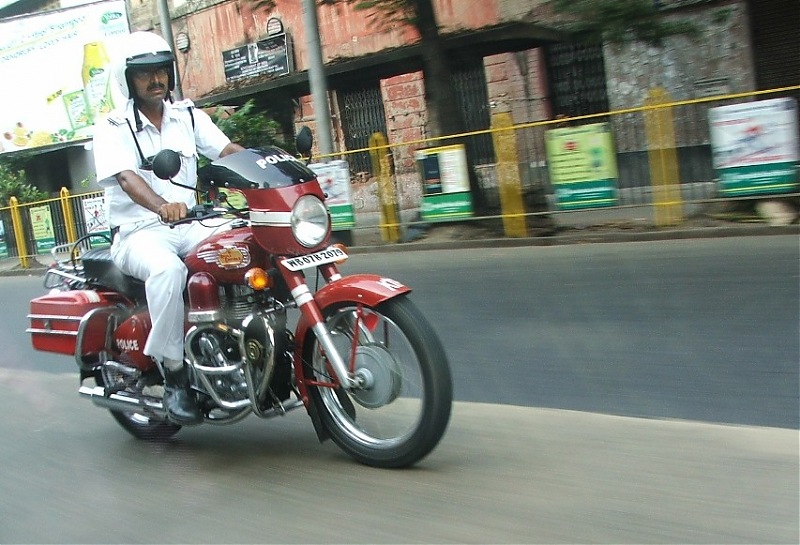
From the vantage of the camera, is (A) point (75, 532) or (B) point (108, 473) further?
(B) point (108, 473)

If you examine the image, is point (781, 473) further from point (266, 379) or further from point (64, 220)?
point (64, 220)

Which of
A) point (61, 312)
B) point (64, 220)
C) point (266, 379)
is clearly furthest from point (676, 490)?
point (64, 220)

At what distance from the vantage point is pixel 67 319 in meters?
4.86

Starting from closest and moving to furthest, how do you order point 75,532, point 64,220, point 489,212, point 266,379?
1. point 75,532
2. point 266,379
3. point 489,212
4. point 64,220

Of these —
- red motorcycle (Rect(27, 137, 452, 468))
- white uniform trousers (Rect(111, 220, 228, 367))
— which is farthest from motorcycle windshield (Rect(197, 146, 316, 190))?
white uniform trousers (Rect(111, 220, 228, 367))

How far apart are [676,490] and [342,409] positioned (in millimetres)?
1467

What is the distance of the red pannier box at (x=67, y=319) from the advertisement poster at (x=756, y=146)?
7639 mm

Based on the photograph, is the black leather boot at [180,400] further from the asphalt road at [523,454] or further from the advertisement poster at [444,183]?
the advertisement poster at [444,183]

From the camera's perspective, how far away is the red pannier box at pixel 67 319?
476 centimetres

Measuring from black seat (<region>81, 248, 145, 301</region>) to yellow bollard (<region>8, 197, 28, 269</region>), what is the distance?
14935mm

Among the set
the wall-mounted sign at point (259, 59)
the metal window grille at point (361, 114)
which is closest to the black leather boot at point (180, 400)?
the metal window grille at point (361, 114)

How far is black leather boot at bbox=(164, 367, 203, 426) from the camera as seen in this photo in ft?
14.1

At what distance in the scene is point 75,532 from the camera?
3.65 m

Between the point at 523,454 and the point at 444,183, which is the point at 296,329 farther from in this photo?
the point at 444,183
